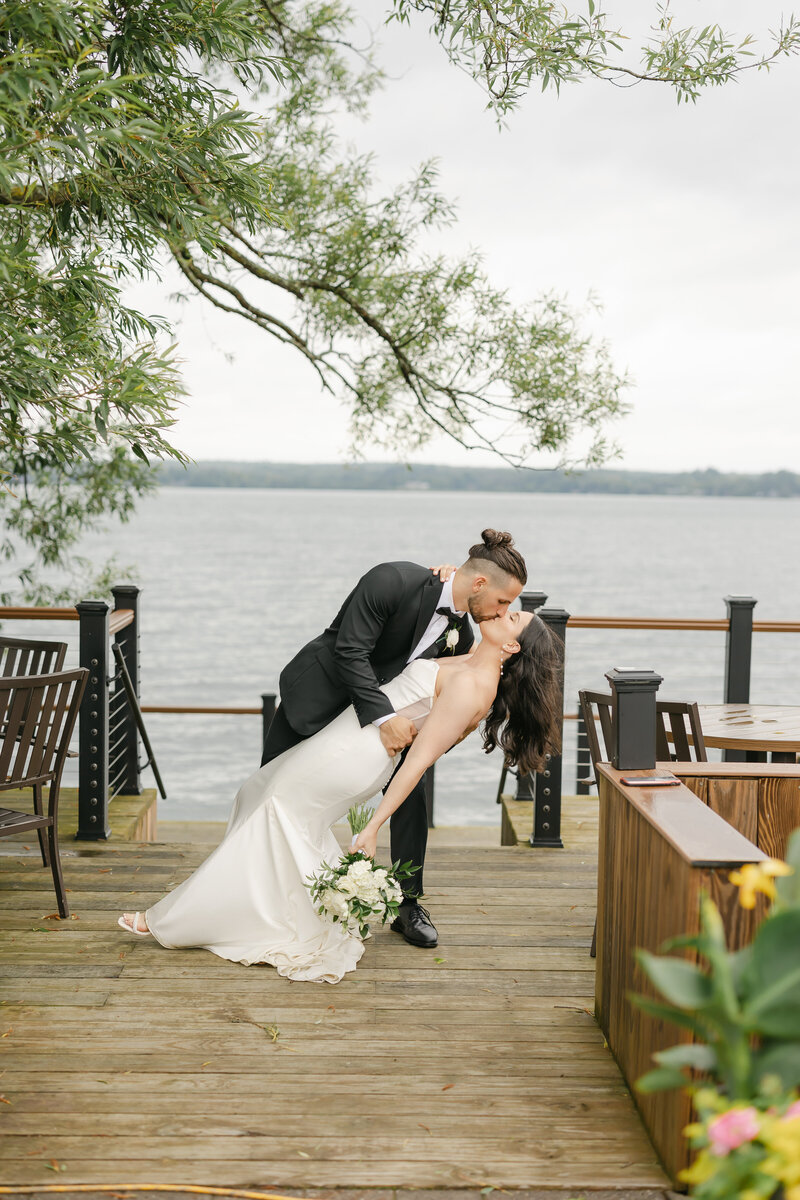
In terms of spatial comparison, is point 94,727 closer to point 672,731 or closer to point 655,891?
point 672,731

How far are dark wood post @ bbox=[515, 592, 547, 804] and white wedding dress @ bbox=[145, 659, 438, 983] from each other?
1872 mm

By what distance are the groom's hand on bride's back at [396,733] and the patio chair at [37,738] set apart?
1.09m

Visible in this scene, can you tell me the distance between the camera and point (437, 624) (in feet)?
11.3

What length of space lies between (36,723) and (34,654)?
32.2 inches

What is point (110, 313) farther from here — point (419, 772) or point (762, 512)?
point (762, 512)

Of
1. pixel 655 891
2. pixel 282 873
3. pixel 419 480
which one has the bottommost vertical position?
pixel 282 873

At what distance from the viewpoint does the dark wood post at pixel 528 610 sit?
16.2 ft

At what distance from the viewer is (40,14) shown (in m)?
2.66

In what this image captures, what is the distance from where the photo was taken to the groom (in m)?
3.22

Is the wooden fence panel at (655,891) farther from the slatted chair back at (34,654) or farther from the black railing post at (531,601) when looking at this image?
the slatted chair back at (34,654)

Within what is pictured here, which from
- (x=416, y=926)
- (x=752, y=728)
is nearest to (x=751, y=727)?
(x=752, y=728)

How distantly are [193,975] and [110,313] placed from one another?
238 centimetres

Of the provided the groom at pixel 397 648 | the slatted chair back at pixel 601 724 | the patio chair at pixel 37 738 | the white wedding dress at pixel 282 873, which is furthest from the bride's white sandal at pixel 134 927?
the slatted chair back at pixel 601 724

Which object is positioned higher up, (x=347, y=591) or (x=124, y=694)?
(x=124, y=694)
